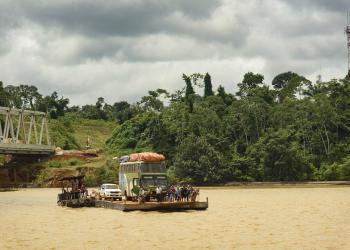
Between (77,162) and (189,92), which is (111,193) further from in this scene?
(189,92)

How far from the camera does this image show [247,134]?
113938 millimetres

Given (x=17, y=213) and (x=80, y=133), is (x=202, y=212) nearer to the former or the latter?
(x=17, y=213)

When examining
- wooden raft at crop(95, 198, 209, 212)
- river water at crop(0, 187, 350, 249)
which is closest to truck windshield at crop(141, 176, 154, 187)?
wooden raft at crop(95, 198, 209, 212)

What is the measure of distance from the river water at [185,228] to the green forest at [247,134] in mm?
47363

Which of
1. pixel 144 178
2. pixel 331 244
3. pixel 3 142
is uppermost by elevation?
pixel 3 142

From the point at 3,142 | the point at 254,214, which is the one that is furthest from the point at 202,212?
the point at 3,142

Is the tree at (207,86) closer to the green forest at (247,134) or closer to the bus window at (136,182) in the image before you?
the green forest at (247,134)

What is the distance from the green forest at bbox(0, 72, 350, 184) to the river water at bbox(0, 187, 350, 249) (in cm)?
4736

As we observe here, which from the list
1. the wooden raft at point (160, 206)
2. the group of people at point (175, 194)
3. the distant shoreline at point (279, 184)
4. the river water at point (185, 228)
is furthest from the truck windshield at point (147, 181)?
the distant shoreline at point (279, 184)

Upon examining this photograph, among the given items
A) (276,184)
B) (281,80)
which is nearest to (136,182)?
(276,184)

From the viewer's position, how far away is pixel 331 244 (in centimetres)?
2880

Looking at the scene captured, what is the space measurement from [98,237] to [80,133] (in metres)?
127

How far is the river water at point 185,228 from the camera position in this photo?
3006cm

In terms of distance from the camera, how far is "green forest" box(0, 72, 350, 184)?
102 m
